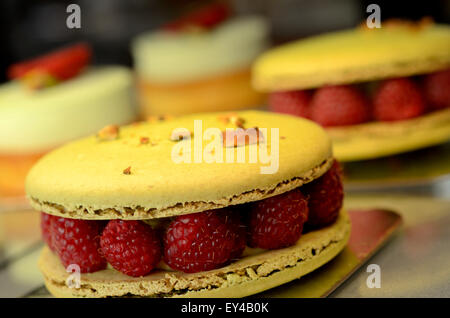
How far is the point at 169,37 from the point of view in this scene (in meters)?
3.11

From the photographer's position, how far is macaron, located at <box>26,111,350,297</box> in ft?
4.11

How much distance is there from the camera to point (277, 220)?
4.31ft

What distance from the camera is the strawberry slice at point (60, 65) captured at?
2.61 meters

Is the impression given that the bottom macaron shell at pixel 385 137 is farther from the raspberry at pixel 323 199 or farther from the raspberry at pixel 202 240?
the raspberry at pixel 202 240

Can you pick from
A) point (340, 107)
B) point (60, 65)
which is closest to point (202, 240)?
point (340, 107)

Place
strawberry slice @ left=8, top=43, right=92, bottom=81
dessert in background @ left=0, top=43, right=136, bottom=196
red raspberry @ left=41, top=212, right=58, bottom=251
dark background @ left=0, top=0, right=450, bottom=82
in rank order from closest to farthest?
red raspberry @ left=41, top=212, right=58, bottom=251 < dessert in background @ left=0, top=43, right=136, bottom=196 < strawberry slice @ left=8, top=43, right=92, bottom=81 < dark background @ left=0, top=0, right=450, bottom=82

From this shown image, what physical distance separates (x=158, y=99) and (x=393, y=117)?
136 cm

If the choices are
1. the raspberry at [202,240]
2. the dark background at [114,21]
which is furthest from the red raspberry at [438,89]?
the dark background at [114,21]

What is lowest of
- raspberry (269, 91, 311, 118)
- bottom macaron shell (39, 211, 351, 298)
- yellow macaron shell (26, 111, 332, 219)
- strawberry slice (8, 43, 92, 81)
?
bottom macaron shell (39, 211, 351, 298)

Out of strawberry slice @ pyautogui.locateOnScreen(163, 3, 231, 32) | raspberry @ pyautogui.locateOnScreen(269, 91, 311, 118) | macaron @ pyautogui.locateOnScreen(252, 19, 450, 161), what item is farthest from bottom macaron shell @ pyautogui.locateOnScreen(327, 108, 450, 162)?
strawberry slice @ pyautogui.locateOnScreen(163, 3, 231, 32)

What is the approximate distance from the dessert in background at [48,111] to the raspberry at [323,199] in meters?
1.19

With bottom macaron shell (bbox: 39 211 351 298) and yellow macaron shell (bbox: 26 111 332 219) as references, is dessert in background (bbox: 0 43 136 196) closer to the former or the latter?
yellow macaron shell (bbox: 26 111 332 219)

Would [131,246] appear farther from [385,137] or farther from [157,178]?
[385,137]
